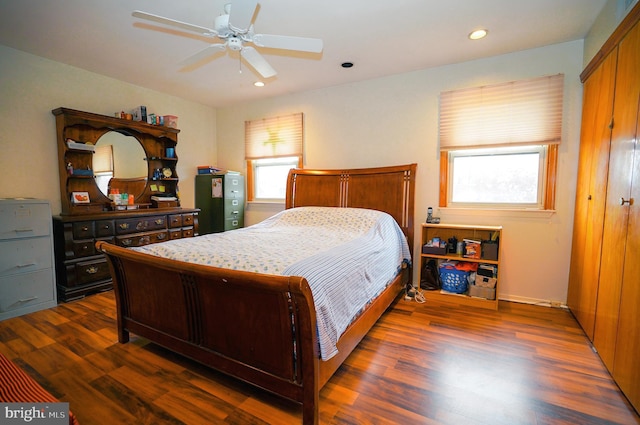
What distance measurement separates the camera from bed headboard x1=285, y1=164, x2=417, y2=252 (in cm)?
322

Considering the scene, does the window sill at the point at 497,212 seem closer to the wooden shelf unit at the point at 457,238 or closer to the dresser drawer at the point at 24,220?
the wooden shelf unit at the point at 457,238

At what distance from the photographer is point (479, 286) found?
113 inches

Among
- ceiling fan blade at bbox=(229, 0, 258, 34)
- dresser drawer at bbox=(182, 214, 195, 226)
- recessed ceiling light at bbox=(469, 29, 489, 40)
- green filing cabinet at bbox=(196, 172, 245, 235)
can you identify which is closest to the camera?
ceiling fan blade at bbox=(229, 0, 258, 34)

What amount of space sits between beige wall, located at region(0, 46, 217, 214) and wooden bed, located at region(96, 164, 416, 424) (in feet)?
5.90

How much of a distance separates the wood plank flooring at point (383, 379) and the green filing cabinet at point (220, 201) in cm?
206

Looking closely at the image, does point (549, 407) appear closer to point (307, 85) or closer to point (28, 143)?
point (307, 85)

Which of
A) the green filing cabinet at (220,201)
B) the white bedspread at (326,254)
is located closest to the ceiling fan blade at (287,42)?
the white bedspread at (326,254)

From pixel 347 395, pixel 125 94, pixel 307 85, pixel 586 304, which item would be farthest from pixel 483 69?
pixel 125 94

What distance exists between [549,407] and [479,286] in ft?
4.66

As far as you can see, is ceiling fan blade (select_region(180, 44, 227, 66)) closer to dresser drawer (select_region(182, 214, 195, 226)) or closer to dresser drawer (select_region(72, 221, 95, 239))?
dresser drawer (select_region(72, 221, 95, 239))

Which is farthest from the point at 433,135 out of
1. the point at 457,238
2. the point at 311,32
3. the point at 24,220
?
the point at 24,220

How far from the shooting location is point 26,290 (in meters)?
2.65

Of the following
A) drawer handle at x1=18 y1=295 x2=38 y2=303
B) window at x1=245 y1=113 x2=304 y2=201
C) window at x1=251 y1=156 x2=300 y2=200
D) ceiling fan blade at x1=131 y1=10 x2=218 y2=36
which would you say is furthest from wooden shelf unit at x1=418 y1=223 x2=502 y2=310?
drawer handle at x1=18 y1=295 x2=38 y2=303

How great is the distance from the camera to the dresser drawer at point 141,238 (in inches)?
130
